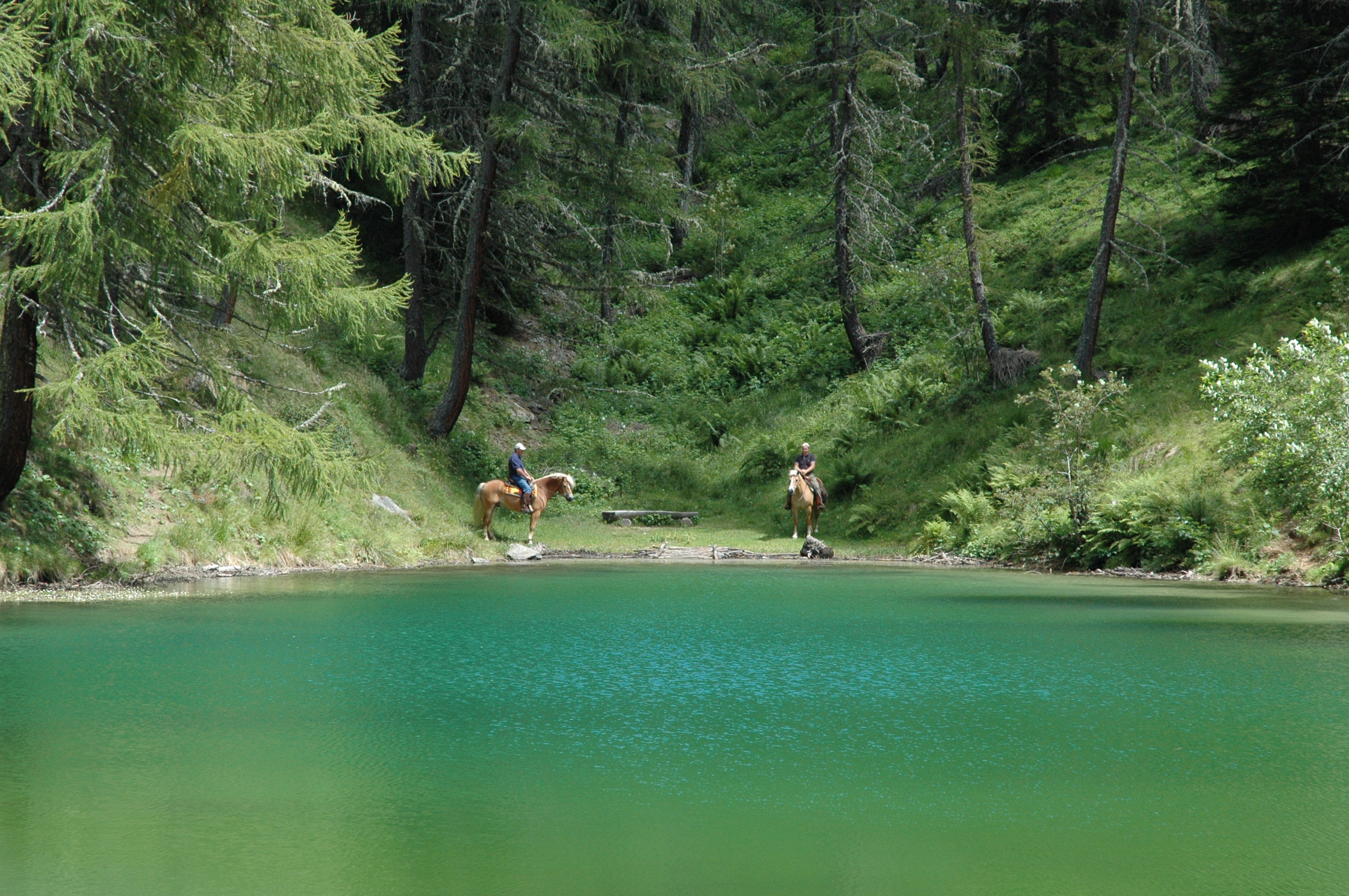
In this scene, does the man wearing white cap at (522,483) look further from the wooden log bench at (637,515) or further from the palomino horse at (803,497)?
the palomino horse at (803,497)

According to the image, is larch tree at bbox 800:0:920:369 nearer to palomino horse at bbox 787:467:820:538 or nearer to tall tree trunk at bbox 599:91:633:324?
tall tree trunk at bbox 599:91:633:324

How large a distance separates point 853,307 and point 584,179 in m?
8.65

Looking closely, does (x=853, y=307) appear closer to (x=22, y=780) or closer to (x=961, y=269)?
(x=961, y=269)

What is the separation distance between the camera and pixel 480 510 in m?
20.4

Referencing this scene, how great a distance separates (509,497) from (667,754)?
15.1 metres

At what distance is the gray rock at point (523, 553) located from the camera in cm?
1834

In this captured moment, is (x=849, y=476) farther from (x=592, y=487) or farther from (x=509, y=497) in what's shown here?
(x=509, y=497)

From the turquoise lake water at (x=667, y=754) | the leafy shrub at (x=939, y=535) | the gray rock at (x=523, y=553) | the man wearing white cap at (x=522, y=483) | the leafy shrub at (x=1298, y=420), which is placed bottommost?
the gray rock at (x=523, y=553)

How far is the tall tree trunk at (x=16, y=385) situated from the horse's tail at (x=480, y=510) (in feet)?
30.6

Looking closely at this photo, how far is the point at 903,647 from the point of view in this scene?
29.6 ft

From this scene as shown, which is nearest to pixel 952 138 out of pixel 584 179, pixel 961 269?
pixel 961 269

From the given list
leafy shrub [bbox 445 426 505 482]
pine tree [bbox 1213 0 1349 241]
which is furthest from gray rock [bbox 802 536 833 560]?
pine tree [bbox 1213 0 1349 241]

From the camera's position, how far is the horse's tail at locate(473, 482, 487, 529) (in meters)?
20.1

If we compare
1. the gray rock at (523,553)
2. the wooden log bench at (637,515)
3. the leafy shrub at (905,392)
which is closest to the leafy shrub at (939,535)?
the leafy shrub at (905,392)
